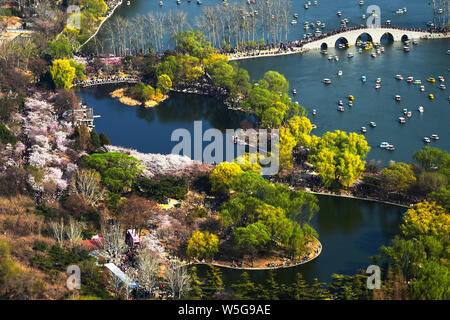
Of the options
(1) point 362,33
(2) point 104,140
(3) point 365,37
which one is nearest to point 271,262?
(2) point 104,140

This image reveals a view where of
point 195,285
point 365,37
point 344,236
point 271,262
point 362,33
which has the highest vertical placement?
point 362,33

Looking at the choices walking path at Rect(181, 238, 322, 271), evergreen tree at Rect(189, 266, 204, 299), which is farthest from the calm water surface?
evergreen tree at Rect(189, 266, 204, 299)

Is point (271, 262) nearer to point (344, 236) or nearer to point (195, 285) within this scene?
point (195, 285)

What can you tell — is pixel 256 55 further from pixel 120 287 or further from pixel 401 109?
pixel 120 287

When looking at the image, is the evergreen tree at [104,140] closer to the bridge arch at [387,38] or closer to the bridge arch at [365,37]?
the bridge arch at [365,37]

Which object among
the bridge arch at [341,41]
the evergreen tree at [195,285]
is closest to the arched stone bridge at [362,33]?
the bridge arch at [341,41]

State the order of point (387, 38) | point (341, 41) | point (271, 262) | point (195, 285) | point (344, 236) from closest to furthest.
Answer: point (195, 285) → point (271, 262) → point (344, 236) → point (341, 41) → point (387, 38)

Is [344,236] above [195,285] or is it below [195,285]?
above

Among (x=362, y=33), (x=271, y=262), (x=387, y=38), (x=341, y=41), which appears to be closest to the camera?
(x=271, y=262)
